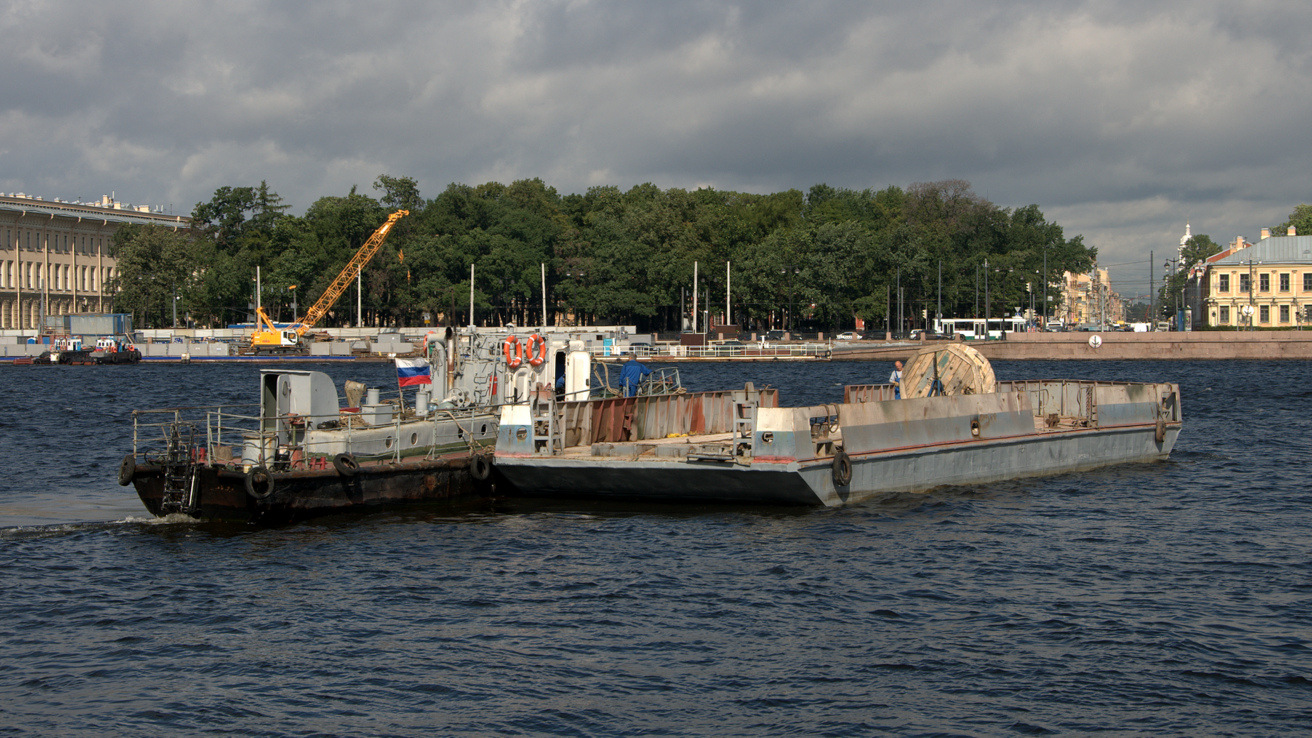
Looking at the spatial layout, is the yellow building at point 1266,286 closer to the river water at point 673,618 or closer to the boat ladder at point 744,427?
the river water at point 673,618

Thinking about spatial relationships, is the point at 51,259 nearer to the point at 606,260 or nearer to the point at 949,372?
the point at 606,260

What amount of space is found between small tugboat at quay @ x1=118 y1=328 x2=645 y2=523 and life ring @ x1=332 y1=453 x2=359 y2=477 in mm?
21

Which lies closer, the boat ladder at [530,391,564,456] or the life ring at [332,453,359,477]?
the life ring at [332,453,359,477]

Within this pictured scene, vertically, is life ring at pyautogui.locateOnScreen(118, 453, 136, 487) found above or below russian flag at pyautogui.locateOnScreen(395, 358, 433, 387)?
below

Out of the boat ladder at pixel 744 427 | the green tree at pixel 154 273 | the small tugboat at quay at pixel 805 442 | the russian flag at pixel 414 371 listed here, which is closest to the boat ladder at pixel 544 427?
the small tugboat at quay at pixel 805 442

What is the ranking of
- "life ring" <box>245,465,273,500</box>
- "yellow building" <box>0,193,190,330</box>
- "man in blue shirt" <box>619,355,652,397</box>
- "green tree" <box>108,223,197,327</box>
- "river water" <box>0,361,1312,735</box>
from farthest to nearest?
"yellow building" <box>0,193,190,330</box>
"green tree" <box>108,223,197,327</box>
"man in blue shirt" <box>619,355,652,397</box>
"life ring" <box>245,465,273,500</box>
"river water" <box>0,361,1312,735</box>

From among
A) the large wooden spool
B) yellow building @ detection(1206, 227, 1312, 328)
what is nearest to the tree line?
yellow building @ detection(1206, 227, 1312, 328)

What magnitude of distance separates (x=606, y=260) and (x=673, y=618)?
112 meters

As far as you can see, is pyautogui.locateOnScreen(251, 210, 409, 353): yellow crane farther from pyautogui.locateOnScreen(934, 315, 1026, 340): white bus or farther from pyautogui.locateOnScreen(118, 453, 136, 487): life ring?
pyautogui.locateOnScreen(118, 453, 136, 487): life ring

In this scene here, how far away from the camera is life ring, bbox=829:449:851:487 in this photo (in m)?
21.8

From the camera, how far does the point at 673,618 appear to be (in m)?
15.5

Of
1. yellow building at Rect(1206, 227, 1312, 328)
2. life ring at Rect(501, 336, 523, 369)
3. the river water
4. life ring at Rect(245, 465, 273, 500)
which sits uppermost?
yellow building at Rect(1206, 227, 1312, 328)

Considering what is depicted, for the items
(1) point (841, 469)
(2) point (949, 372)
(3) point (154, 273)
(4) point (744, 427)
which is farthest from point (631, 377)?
(3) point (154, 273)

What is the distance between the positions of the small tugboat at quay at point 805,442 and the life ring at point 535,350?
2.16 m
